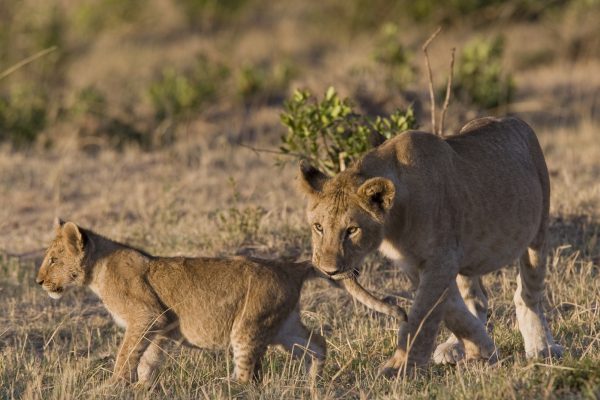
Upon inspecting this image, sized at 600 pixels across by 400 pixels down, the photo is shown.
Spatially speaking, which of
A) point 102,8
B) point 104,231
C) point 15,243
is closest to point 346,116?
point 104,231

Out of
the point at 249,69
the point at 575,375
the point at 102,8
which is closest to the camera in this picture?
the point at 575,375

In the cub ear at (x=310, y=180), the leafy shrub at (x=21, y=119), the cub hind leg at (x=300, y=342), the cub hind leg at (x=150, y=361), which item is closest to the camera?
the cub ear at (x=310, y=180)

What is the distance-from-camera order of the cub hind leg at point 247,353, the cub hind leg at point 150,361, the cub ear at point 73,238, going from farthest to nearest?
the cub ear at point 73,238 → the cub hind leg at point 150,361 → the cub hind leg at point 247,353

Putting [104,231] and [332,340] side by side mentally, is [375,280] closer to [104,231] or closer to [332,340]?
[332,340]

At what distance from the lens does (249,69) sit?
19.6 m

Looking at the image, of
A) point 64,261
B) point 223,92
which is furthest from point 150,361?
point 223,92

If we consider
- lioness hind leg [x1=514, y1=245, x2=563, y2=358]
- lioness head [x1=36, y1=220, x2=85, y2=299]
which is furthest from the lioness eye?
lioness head [x1=36, y1=220, x2=85, y2=299]

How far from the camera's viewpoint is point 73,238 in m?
7.53

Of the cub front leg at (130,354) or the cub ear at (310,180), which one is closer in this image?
the cub ear at (310,180)

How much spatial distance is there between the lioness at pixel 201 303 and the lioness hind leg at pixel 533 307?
1.35 meters

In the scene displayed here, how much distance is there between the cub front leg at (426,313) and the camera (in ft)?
21.9

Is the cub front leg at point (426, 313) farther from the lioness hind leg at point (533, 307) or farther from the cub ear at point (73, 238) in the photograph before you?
the cub ear at point (73, 238)

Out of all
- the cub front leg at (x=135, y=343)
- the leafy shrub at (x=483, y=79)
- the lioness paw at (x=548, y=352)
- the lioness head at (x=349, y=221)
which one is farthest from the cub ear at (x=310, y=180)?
the leafy shrub at (x=483, y=79)

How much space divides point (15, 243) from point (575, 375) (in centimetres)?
661
